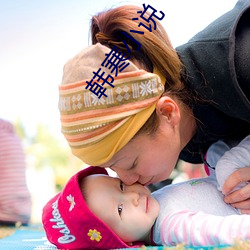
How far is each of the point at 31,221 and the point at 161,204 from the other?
0.99 m

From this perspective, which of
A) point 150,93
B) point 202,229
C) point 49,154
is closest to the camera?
point 202,229

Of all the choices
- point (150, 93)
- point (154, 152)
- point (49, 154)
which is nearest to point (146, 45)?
point (150, 93)

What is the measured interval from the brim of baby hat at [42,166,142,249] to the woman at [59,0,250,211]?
3.6 inches

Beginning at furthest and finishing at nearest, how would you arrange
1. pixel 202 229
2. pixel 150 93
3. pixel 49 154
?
pixel 49 154 → pixel 150 93 → pixel 202 229

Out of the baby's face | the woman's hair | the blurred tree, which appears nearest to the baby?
the baby's face

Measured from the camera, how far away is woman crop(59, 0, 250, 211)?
0.98m

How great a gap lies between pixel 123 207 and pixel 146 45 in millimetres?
353

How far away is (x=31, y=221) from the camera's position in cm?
192

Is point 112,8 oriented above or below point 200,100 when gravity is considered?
above

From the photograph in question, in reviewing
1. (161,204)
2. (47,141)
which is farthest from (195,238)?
(47,141)

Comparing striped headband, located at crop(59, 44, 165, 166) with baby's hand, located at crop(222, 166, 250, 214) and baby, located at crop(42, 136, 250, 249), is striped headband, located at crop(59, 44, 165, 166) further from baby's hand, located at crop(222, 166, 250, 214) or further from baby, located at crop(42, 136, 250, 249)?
baby's hand, located at crop(222, 166, 250, 214)

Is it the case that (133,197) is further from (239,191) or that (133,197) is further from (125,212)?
(239,191)

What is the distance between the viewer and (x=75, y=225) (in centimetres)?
102

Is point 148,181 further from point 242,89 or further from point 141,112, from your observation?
point 242,89
